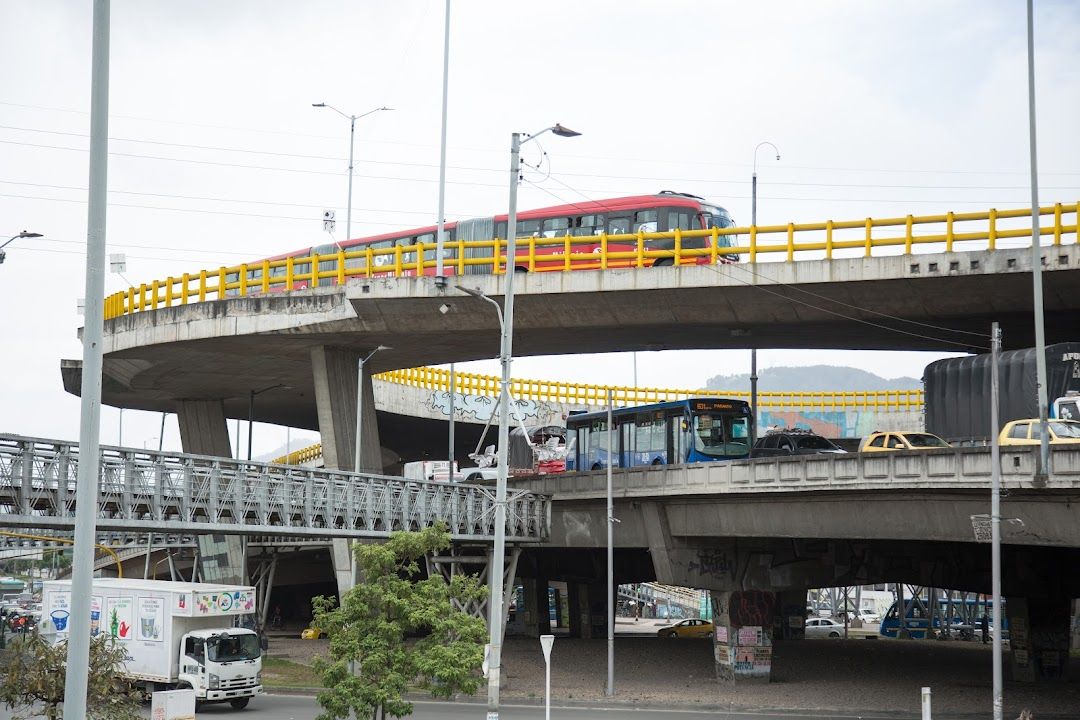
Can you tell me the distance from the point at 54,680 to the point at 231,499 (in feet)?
39.5

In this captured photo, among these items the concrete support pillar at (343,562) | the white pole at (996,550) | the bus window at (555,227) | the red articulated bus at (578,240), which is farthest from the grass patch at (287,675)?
the white pole at (996,550)

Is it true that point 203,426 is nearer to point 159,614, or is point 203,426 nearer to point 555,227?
point 555,227

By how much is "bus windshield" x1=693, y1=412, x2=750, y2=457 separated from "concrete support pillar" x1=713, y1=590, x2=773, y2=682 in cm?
477

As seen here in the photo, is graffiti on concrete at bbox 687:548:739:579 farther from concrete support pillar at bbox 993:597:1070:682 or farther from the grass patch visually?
the grass patch

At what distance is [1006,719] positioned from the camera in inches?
1241

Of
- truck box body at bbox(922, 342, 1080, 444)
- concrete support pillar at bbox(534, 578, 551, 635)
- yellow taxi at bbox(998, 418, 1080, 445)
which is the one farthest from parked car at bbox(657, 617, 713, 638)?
yellow taxi at bbox(998, 418, 1080, 445)

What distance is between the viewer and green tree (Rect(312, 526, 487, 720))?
25.3 meters

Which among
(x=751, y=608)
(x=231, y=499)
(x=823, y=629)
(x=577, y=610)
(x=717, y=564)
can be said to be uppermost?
(x=231, y=499)

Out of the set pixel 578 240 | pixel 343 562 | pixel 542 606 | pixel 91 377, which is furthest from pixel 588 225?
pixel 91 377

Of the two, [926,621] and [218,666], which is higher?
[218,666]

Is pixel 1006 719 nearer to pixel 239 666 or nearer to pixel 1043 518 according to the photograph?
pixel 1043 518

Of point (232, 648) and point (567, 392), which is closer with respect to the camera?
point (232, 648)

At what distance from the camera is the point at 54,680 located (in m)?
18.9

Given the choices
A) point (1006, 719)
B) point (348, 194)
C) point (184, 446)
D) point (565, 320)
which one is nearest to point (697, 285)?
point (565, 320)
